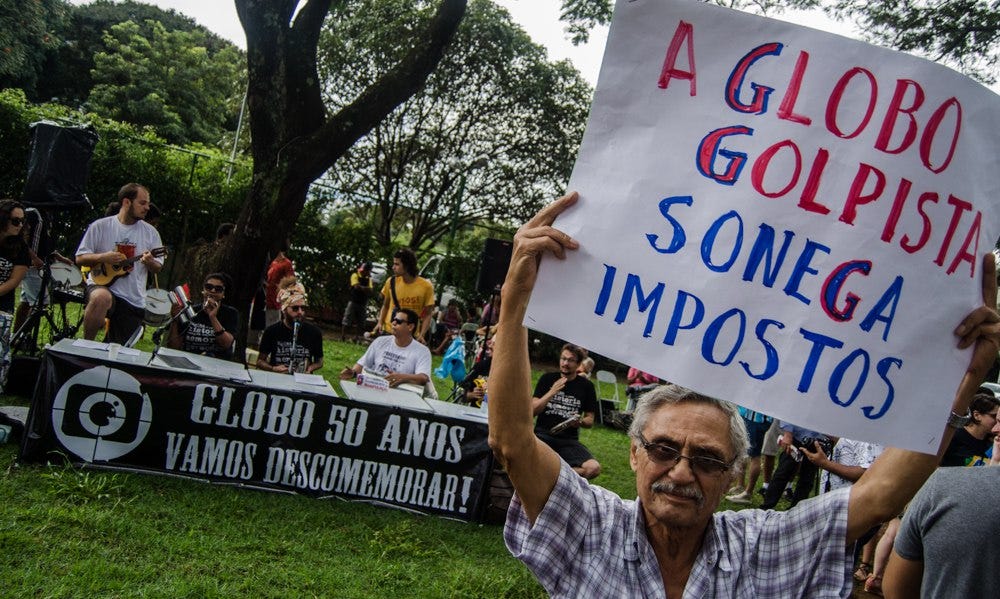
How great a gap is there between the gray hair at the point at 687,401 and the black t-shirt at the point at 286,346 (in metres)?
6.16

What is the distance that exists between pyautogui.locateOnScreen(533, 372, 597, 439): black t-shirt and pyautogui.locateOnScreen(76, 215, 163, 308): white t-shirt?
12.9 ft

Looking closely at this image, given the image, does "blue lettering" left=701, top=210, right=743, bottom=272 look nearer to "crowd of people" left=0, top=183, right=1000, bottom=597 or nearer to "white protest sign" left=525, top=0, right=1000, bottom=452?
"white protest sign" left=525, top=0, right=1000, bottom=452

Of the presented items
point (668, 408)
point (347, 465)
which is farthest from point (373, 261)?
point (668, 408)

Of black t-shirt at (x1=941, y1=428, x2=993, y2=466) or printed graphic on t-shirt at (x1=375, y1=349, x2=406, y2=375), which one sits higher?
black t-shirt at (x1=941, y1=428, x2=993, y2=466)

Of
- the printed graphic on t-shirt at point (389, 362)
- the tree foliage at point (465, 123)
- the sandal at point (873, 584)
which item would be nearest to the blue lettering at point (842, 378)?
the sandal at point (873, 584)

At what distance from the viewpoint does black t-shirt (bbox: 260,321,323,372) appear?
7797 mm

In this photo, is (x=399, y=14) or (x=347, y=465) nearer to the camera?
(x=347, y=465)

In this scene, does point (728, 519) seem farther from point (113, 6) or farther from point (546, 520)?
point (113, 6)

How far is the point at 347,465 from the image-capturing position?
5883 millimetres

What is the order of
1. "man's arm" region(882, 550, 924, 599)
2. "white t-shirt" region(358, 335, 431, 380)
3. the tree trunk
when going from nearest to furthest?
"man's arm" region(882, 550, 924, 599) < "white t-shirt" region(358, 335, 431, 380) < the tree trunk

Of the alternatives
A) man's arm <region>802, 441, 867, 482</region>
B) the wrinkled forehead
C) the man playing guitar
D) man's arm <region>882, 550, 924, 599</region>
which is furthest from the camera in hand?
the man playing guitar

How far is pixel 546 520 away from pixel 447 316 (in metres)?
15.2

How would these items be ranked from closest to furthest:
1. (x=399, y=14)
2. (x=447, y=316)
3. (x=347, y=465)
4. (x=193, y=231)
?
(x=347, y=465)
(x=193, y=231)
(x=447, y=316)
(x=399, y=14)

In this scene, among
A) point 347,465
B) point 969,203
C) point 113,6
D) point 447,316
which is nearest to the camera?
point 969,203
